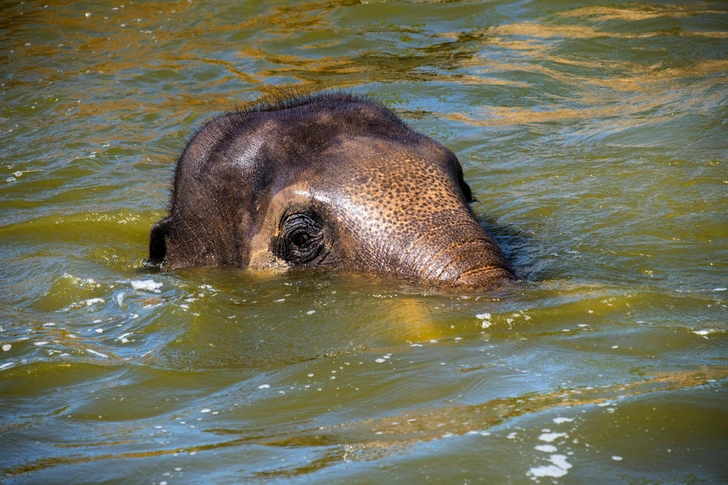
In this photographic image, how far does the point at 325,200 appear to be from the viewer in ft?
15.2

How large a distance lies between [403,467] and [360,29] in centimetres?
1036

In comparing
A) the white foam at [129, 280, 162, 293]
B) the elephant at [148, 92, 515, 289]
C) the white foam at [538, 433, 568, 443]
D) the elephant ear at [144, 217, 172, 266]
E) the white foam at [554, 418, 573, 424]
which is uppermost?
the elephant at [148, 92, 515, 289]

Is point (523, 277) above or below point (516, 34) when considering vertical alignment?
below

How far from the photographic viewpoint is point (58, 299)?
212 inches

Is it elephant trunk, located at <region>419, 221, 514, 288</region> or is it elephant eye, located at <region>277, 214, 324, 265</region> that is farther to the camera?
elephant eye, located at <region>277, 214, 324, 265</region>

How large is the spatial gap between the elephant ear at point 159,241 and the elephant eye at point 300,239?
1.06 metres

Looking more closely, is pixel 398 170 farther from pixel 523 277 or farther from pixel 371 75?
pixel 371 75

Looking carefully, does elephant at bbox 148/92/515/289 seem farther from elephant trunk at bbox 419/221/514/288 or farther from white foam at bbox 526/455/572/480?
white foam at bbox 526/455/572/480

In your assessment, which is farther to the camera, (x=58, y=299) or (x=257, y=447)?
(x=58, y=299)

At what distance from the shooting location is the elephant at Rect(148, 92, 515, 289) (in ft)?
14.2

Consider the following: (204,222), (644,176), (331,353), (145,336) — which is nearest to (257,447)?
(331,353)

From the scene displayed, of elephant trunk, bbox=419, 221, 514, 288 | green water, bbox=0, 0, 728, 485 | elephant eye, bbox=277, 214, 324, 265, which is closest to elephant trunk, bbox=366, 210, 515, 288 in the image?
elephant trunk, bbox=419, 221, 514, 288

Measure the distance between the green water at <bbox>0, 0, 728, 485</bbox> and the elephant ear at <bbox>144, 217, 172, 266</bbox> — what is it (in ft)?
0.97

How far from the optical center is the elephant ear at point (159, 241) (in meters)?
5.60
